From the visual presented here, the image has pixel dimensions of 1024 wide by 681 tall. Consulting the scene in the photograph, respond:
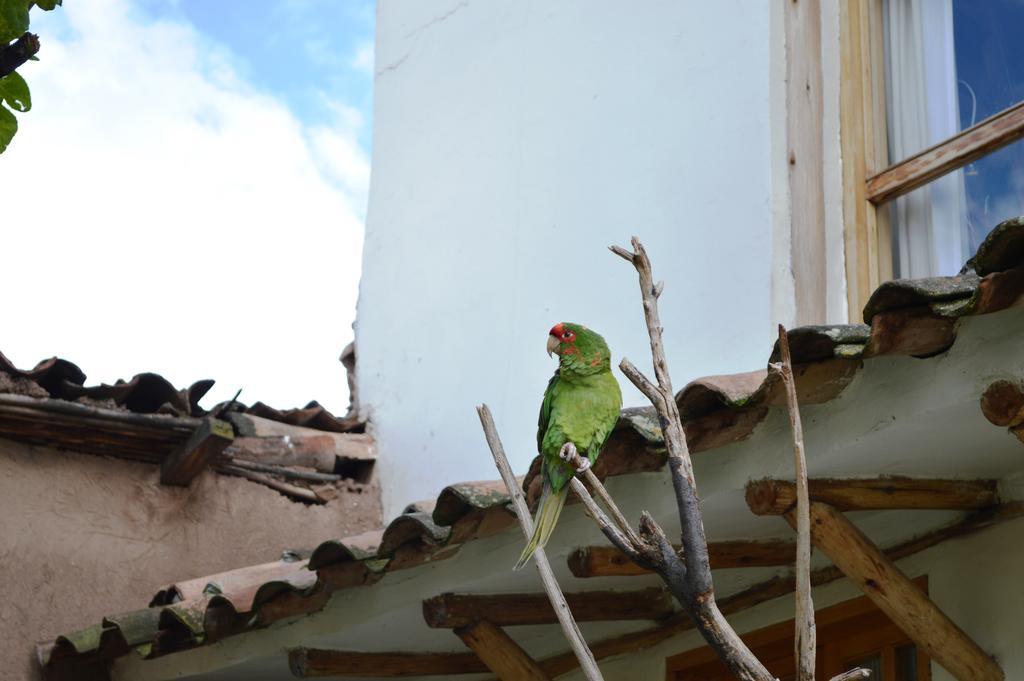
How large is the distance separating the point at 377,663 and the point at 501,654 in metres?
0.66

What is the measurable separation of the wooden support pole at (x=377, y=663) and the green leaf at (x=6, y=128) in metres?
2.64

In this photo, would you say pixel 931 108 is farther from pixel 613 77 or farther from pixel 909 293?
pixel 909 293

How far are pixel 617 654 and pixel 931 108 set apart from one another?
208 cm

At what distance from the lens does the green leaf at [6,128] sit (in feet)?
9.01

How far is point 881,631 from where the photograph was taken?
4219mm

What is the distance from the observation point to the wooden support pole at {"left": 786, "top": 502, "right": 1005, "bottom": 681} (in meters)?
3.63

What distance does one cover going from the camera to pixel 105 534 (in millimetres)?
5922

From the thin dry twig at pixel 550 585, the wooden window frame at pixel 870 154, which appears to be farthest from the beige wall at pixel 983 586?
the thin dry twig at pixel 550 585

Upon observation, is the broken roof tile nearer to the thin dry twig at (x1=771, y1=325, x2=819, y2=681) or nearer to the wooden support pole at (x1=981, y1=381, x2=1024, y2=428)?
the wooden support pole at (x1=981, y1=381, x2=1024, y2=428)

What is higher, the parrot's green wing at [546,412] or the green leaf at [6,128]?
the green leaf at [6,128]

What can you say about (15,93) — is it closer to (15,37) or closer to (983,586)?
(15,37)

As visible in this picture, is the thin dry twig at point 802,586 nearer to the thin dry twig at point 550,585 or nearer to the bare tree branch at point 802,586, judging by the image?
the bare tree branch at point 802,586

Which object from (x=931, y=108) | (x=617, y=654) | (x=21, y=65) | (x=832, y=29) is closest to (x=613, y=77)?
(x=832, y=29)

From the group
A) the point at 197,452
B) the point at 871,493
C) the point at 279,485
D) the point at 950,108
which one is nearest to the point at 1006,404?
the point at 871,493
